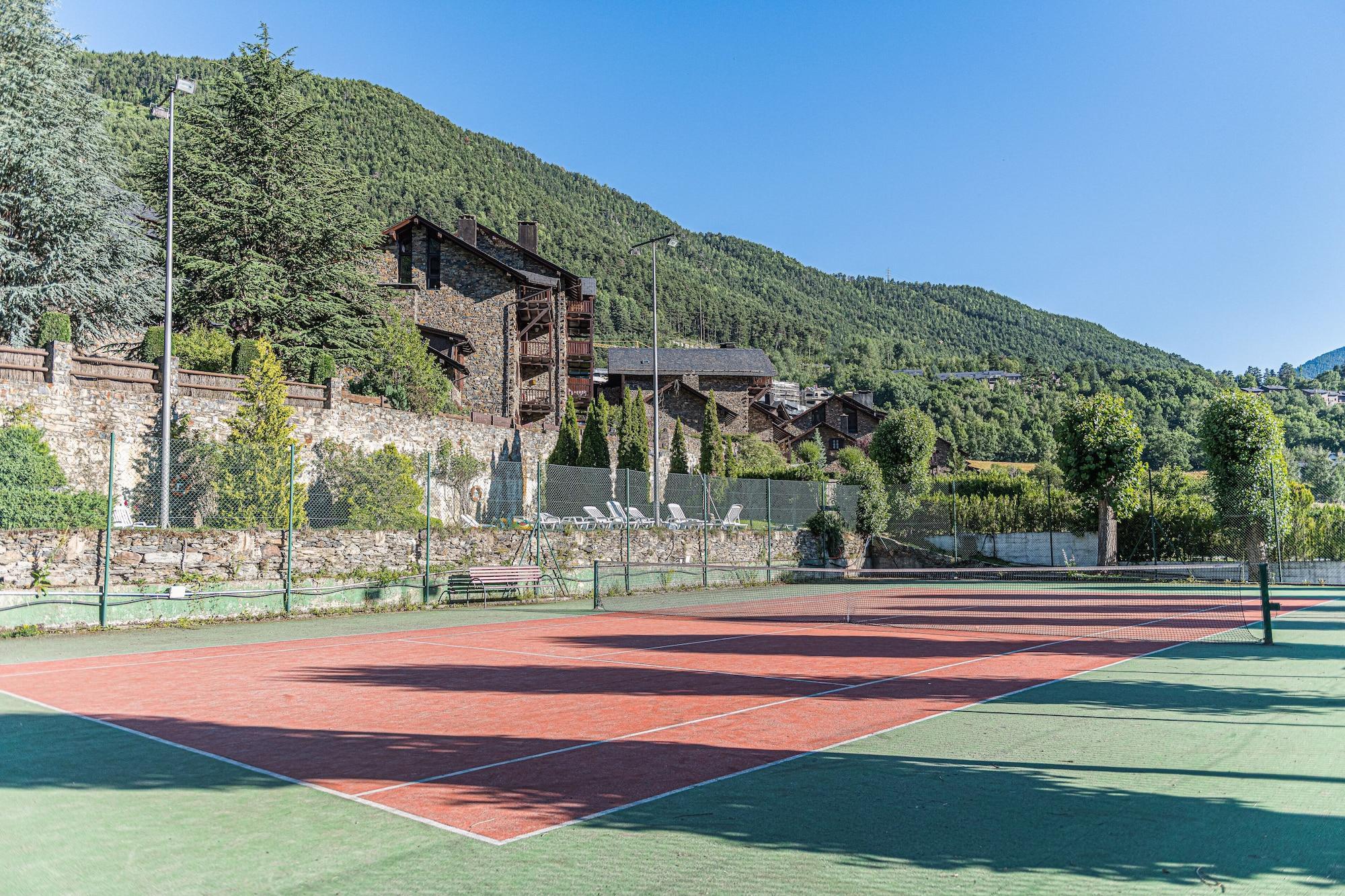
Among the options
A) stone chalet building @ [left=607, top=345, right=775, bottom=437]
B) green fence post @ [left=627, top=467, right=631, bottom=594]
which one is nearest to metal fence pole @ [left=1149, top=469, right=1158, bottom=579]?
green fence post @ [left=627, top=467, right=631, bottom=594]

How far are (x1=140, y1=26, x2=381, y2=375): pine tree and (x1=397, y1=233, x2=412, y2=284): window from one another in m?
9.66

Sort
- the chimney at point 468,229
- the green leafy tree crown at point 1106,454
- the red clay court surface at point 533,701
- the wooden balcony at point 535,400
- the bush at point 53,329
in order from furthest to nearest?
the chimney at point 468,229
the wooden balcony at point 535,400
the green leafy tree crown at point 1106,454
the bush at point 53,329
the red clay court surface at point 533,701

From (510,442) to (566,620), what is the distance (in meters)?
18.9

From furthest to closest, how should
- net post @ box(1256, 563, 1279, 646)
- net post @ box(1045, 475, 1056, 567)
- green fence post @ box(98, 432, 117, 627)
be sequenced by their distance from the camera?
net post @ box(1045, 475, 1056, 567) < green fence post @ box(98, 432, 117, 627) < net post @ box(1256, 563, 1279, 646)

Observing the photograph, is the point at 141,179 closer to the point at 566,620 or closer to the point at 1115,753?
the point at 566,620

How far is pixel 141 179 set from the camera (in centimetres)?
3412

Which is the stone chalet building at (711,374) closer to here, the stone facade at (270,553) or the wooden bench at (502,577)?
the stone facade at (270,553)

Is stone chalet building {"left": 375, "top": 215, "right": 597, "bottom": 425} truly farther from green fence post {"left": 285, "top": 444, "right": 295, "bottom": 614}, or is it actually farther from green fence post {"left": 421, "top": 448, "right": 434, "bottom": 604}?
green fence post {"left": 285, "top": 444, "right": 295, "bottom": 614}

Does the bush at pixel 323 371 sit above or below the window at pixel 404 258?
below

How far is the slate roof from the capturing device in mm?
74125

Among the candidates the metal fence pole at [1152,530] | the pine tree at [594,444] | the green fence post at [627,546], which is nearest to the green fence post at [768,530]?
the green fence post at [627,546]

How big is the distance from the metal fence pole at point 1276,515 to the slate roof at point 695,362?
49.1m

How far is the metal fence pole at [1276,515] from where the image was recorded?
2577cm

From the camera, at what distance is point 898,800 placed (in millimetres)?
5168
